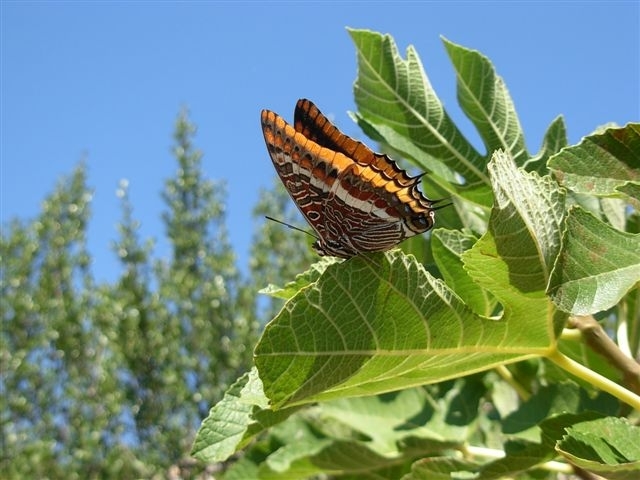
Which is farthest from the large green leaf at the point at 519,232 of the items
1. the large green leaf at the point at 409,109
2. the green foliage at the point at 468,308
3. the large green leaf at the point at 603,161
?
the large green leaf at the point at 409,109

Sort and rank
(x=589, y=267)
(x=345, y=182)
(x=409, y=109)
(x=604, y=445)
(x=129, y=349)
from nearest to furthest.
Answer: (x=589, y=267), (x=604, y=445), (x=345, y=182), (x=409, y=109), (x=129, y=349)

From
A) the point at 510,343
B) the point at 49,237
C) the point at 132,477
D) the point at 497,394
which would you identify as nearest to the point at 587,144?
the point at 510,343

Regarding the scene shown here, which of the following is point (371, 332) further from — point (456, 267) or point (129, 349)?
point (129, 349)

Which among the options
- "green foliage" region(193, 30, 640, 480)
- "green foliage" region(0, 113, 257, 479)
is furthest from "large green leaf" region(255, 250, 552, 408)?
"green foliage" region(0, 113, 257, 479)

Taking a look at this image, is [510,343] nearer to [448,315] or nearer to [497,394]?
[448,315]

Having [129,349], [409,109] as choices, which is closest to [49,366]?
[129,349]

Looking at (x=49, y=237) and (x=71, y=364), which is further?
(x=49, y=237)

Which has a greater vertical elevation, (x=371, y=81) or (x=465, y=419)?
(x=371, y=81)
